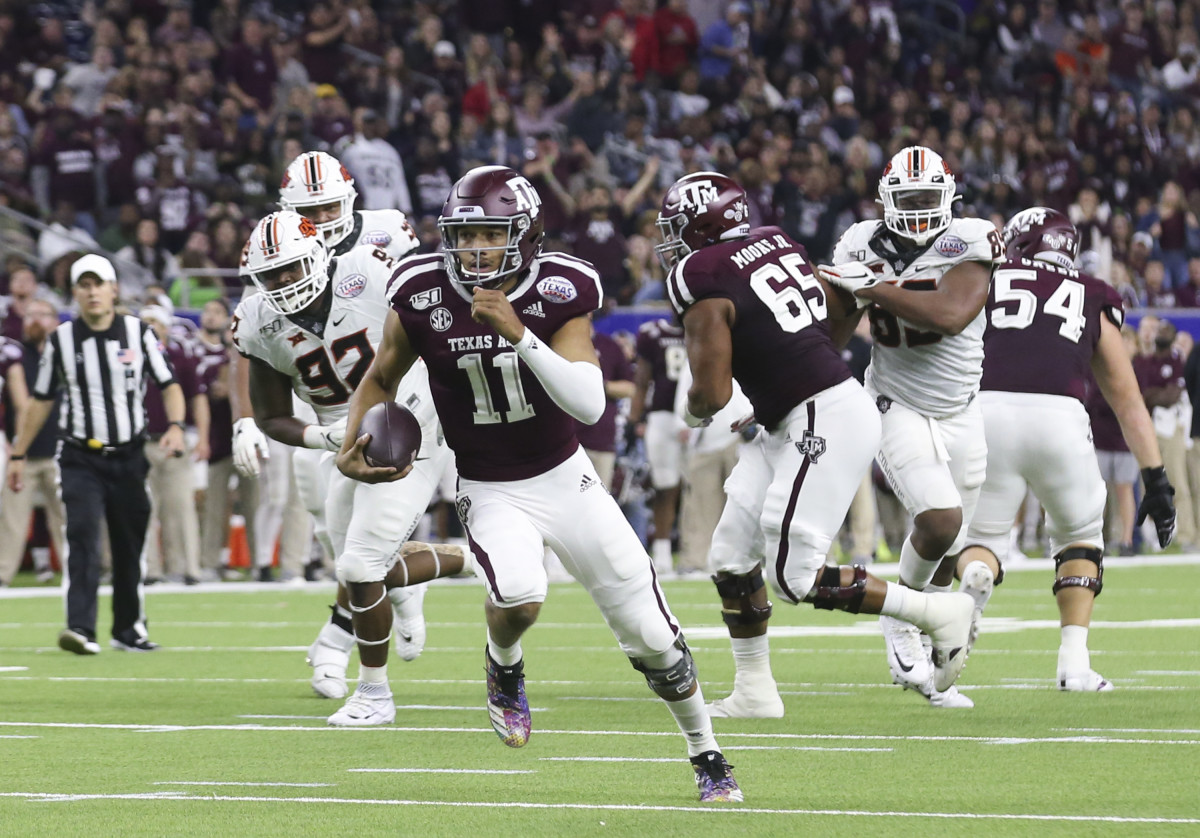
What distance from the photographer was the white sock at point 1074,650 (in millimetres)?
7281

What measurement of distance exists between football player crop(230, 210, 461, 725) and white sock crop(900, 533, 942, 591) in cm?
175

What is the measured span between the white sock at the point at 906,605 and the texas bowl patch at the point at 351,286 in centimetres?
220

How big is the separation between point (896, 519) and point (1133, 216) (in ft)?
24.3

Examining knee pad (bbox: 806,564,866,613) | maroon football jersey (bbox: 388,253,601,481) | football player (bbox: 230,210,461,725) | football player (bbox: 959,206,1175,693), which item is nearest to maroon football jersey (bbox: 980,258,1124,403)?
football player (bbox: 959,206,1175,693)

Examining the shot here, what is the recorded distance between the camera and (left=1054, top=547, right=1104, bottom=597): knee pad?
7391mm

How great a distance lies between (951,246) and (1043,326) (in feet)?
2.52

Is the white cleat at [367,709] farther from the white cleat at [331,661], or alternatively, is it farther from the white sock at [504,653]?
the white sock at [504,653]

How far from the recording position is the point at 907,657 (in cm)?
711

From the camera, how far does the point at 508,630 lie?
5316 mm

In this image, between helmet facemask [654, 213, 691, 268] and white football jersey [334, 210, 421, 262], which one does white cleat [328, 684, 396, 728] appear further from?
helmet facemask [654, 213, 691, 268]

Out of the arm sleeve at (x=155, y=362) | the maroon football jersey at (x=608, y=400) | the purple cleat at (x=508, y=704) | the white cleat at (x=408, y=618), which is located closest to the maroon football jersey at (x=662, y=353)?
the maroon football jersey at (x=608, y=400)

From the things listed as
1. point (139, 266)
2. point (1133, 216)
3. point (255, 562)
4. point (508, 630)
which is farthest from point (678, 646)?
point (1133, 216)

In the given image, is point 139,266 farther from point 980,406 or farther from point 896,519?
point 980,406

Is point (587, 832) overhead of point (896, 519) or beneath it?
overhead
